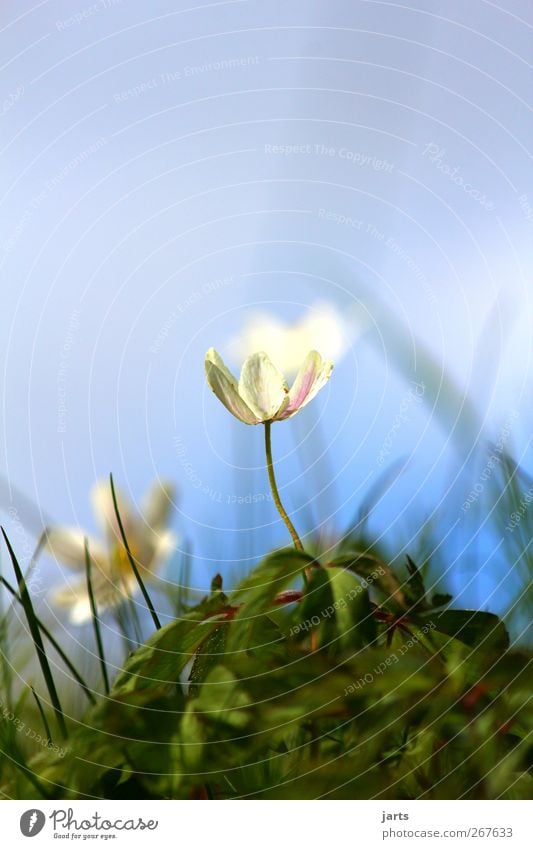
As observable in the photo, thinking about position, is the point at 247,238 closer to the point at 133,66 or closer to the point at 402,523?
the point at 133,66

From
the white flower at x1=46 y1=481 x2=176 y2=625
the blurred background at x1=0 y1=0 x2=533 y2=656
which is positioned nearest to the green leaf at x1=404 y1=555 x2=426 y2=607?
the blurred background at x1=0 y1=0 x2=533 y2=656

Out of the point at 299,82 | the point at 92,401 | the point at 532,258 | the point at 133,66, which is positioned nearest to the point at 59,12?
the point at 133,66

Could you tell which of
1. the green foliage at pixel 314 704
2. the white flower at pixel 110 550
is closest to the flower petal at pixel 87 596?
the white flower at pixel 110 550

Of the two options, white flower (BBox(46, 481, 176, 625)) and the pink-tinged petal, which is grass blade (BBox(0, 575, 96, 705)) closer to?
white flower (BBox(46, 481, 176, 625))

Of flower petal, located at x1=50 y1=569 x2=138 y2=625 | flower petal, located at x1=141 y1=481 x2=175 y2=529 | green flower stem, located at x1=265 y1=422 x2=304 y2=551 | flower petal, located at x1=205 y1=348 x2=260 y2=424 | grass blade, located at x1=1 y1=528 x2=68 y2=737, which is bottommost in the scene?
grass blade, located at x1=1 y1=528 x2=68 y2=737

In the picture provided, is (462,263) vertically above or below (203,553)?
above

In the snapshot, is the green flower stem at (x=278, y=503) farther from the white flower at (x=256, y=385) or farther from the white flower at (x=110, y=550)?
the white flower at (x=110, y=550)
